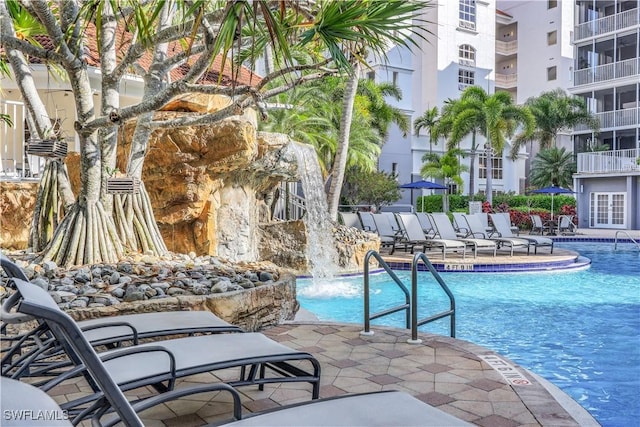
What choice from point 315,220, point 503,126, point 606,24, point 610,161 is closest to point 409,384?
point 315,220

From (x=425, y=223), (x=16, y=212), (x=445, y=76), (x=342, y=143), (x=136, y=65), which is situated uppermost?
(x=445, y=76)

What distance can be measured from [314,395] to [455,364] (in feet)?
4.48

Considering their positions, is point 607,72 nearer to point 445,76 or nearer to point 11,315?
point 445,76

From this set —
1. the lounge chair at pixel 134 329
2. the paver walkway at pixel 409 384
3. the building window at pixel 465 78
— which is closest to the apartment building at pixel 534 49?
the building window at pixel 465 78

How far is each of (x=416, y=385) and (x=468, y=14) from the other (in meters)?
37.7

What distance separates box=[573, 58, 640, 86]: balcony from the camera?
1195 inches

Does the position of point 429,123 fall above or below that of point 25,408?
above

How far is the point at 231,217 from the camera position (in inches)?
396

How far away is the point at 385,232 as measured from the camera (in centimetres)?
1461

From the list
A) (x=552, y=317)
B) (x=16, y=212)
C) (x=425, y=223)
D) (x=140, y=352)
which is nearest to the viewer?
(x=140, y=352)

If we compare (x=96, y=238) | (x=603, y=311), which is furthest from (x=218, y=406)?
(x=603, y=311)

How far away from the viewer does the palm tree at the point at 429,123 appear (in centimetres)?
3256

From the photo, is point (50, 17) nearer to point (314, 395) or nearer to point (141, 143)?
point (141, 143)

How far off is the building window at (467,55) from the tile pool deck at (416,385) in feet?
115
